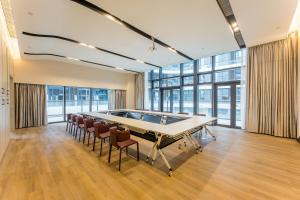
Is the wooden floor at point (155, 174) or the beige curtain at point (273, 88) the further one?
the beige curtain at point (273, 88)

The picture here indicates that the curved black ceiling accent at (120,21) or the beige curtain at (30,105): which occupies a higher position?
the curved black ceiling accent at (120,21)

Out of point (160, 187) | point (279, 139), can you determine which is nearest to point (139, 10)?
point (160, 187)

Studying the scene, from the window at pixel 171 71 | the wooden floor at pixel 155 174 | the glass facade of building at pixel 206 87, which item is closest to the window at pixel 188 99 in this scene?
the glass facade of building at pixel 206 87

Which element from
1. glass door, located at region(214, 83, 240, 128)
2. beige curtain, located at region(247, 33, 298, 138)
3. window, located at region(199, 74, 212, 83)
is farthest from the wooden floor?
window, located at region(199, 74, 212, 83)

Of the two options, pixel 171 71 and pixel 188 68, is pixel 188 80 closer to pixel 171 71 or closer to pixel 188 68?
pixel 188 68

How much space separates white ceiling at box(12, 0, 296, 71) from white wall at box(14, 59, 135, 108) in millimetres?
1569

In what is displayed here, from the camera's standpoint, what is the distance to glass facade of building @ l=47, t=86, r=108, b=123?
25.5 feet

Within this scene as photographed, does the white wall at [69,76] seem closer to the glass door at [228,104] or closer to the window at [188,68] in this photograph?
the window at [188,68]

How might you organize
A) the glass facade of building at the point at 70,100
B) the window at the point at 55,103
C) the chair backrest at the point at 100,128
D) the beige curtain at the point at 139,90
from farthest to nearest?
the beige curtain at the point at 139,90, the glass facade of building at the point at 70,100, the window at the point at 55,103, the chair backrest at the point at 100,128

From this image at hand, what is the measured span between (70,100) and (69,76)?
137 centimetres

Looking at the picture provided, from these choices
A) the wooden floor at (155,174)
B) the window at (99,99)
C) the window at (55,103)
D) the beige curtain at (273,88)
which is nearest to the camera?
the wooden floor at (155,174)

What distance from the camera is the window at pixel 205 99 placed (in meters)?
7.16

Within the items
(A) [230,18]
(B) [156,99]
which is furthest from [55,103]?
(A) [230,18]

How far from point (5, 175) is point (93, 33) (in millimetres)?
3789
